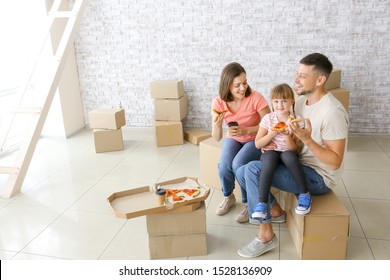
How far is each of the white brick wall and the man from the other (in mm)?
2203

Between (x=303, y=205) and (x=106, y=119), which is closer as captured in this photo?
(x=303, y=205)

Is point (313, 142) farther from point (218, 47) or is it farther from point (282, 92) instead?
point (218, 47)

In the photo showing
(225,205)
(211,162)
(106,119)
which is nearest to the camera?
(225,205)

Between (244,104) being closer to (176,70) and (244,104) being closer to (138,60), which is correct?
(176,70)

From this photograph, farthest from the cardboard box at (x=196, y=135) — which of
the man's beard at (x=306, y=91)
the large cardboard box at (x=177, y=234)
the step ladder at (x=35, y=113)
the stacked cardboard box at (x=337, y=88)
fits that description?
the man's beard at (x=306, y=91)

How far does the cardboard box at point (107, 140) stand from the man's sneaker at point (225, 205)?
191 cm

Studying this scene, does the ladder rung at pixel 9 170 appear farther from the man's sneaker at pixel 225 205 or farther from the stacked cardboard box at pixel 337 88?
the stacked cardboard box at pixel 337 88

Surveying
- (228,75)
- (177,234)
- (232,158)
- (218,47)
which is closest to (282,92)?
(228,75)

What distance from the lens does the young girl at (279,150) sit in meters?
2.10

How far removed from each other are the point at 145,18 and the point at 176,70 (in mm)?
749

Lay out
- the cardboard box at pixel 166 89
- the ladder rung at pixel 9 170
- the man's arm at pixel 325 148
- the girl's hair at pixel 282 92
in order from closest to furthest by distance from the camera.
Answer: the man's arm at pixel 325 148
the girl's hair at pixel 282 92
the ladder rung at pixel 9 170
the cardboard box at pixel 166 89

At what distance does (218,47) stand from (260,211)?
2.76 m

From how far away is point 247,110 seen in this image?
2.63 metres

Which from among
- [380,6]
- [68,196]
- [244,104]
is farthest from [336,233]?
[380,6]
